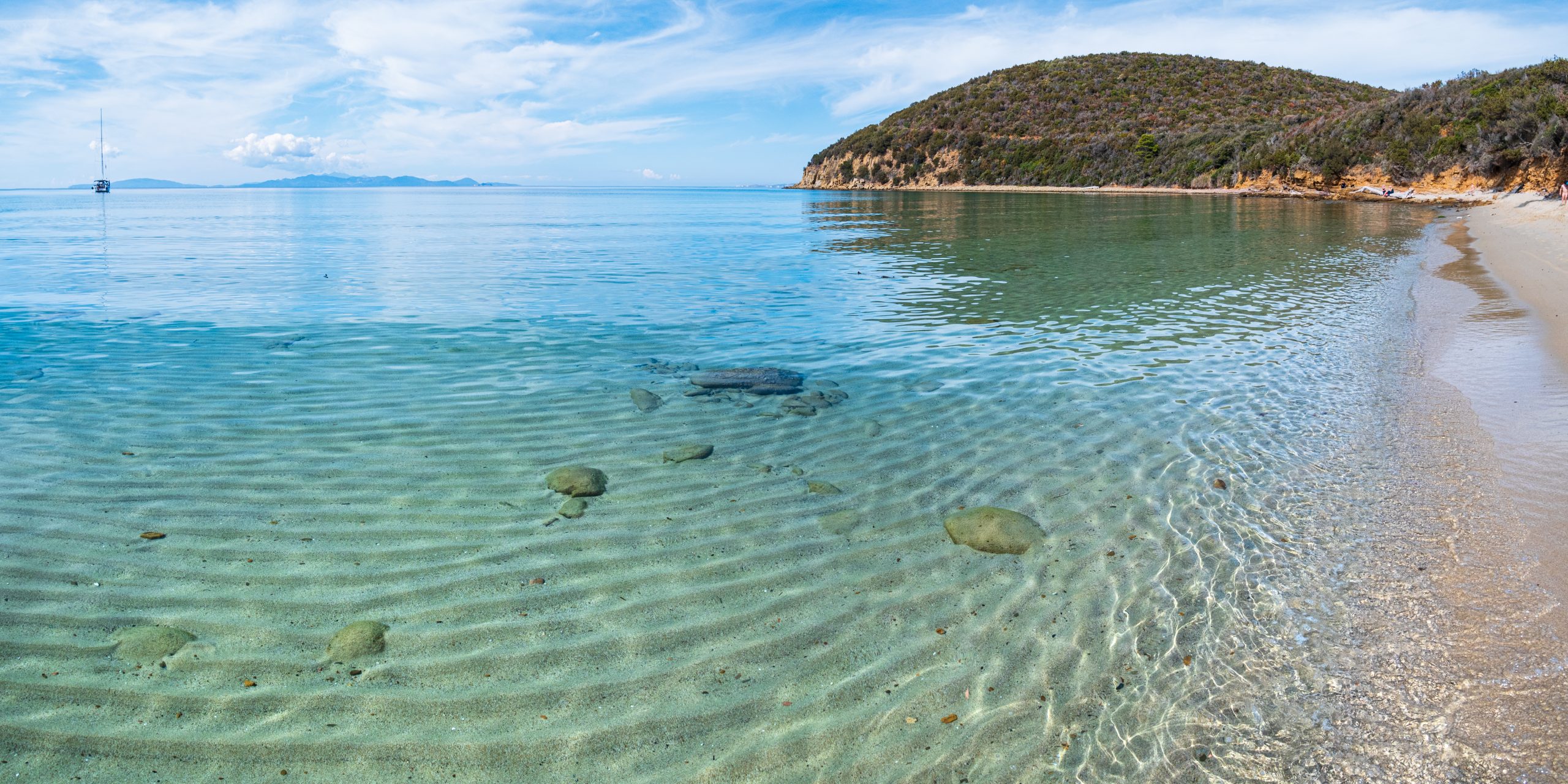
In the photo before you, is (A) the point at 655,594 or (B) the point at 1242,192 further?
(B) the point at 1242,192

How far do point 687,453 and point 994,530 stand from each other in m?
2.80

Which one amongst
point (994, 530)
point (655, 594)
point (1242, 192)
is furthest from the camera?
point (1242, 192)

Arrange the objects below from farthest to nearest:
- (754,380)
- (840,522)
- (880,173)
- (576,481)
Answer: (880,173) < (754,380) < (576,481) < (840,522)

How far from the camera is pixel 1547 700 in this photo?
3588 mm

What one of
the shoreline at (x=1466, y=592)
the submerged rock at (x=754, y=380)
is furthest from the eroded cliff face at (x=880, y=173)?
the shoreline at (x=1466, y=592)

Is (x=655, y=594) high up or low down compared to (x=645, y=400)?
down

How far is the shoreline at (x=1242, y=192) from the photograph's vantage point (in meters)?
44.6

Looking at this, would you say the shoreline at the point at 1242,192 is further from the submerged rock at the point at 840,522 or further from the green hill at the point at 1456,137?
the submerged rock at the point at 840,522

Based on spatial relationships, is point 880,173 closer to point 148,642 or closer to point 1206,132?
point 1206,132

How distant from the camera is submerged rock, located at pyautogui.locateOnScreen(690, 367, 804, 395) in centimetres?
922

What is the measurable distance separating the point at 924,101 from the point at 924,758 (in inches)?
5606

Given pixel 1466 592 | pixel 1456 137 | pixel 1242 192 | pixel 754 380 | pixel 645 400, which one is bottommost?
pixel 1466 592

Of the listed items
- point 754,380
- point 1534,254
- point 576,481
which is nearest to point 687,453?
point 576,481

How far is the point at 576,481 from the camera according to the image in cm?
630
